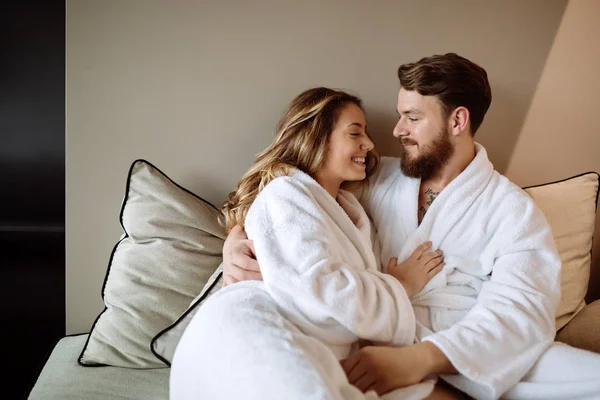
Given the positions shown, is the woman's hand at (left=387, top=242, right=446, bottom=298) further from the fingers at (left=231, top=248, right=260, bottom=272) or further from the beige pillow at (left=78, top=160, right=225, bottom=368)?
the beige pillow at (left=78, top=160, right=225, bottom=368)

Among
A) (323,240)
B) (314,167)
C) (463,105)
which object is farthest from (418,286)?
(463,105)

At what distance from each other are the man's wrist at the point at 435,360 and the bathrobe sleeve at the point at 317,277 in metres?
0.05

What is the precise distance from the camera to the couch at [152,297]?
1.44 meters

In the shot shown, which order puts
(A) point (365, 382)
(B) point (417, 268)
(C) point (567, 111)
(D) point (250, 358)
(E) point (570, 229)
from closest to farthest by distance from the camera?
(D) point (250, 358)
(A) point (365, 382)
(B) point (417, 268)
(E) point (570, 229)
(C) point (567, 111)

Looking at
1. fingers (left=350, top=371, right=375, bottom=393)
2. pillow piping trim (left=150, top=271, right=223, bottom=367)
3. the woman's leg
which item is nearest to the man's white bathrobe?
fingers (left=350, top=371, right=375, bottom=393)

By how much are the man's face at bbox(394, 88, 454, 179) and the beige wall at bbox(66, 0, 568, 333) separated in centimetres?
23

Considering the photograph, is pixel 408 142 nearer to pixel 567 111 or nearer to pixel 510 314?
pixel 510 314

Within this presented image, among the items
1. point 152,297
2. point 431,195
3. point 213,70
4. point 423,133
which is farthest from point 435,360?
point 213,70

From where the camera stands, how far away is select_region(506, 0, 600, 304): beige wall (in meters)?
1.90

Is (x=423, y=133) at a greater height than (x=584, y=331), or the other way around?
(x=423, y=133)

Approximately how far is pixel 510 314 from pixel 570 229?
0.53m

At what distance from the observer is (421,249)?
1.54 m

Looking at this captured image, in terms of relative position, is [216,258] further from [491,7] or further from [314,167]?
[491,7]

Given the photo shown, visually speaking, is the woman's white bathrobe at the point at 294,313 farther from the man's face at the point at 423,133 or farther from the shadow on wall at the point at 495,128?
the shadow on wall at the point at 495,128
